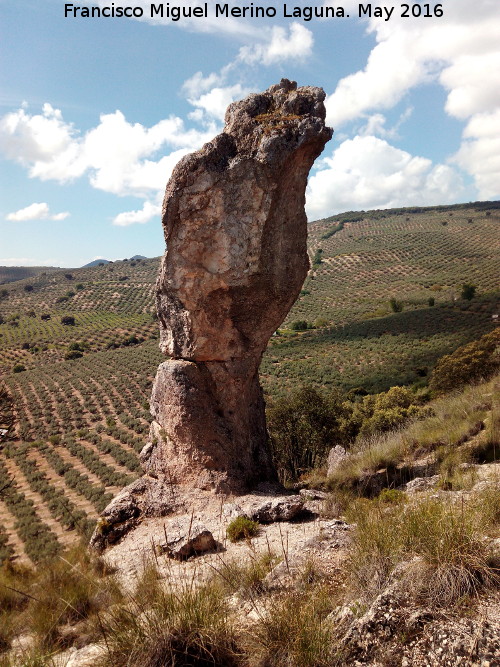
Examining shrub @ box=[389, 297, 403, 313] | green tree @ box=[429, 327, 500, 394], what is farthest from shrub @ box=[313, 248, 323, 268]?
green tree @ box=[429, 327, 500, 394]

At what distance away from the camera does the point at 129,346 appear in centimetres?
6494

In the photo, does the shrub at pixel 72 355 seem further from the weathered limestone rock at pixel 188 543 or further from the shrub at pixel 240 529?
the shrub at pixel 240 529

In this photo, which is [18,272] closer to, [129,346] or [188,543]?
[129,346]

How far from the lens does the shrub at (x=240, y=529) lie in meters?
6.73

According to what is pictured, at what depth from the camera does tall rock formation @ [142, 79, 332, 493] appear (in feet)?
28.0

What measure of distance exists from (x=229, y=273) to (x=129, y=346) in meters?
58.9

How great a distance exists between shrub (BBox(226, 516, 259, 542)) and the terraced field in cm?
250

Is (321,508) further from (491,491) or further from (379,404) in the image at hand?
(379,404)

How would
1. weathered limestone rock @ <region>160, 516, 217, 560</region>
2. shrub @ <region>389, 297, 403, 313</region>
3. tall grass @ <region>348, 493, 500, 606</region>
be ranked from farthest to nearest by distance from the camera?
shrub @ <region>389, 297, 403, 313</region> → weathered limestone rock @ <region>160, 516, 217, 560</region> → tall grass @ <region>348, 493, 500, 606</region>

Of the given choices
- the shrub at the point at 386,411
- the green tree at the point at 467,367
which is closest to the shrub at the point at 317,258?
the green tree at the point at 467,367

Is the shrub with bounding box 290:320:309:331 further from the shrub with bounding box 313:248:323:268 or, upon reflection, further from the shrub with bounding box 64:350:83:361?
the shrub with bounding box 313:248:323:268

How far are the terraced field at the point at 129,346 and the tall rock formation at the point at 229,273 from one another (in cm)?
289

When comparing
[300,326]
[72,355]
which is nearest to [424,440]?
[300,326]

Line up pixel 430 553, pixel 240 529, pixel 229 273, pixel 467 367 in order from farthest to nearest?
pixel 467 367 < pixel 229 273 < pixel 240 529 < pixel 430 553
